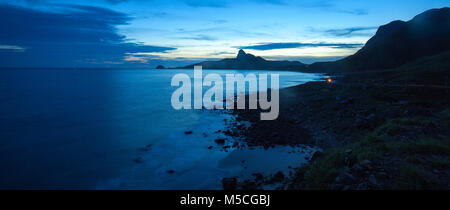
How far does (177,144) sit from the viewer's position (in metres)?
17.9

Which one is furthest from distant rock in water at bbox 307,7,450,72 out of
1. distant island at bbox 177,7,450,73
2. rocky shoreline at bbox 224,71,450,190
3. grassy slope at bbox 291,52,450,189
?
grassy slope at bbox 291,52,450,189

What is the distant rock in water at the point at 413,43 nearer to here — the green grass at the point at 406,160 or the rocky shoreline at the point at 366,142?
the rocky shoreline at the point at 366,142

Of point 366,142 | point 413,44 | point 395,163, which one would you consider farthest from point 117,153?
point 413,44

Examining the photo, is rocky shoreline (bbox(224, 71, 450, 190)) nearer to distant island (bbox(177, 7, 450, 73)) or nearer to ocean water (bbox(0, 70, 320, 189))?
ocean water (bbox(0, 70, 320, 189))

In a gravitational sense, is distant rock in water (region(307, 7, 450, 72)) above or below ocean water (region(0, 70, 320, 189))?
above

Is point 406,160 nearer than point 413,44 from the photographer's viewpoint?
Yes

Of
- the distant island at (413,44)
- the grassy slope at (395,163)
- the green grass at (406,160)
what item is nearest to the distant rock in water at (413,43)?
the distant island at (413,44)

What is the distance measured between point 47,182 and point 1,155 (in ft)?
23.0

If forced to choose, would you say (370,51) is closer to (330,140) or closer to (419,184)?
(330,140)

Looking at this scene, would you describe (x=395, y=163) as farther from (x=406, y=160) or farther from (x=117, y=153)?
(x=117, y=153)

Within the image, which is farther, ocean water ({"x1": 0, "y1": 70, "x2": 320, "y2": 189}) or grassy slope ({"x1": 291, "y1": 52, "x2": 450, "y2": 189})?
ocean water ({"x1": 0, "y1": 70, "x2": 320, "y2": 189})

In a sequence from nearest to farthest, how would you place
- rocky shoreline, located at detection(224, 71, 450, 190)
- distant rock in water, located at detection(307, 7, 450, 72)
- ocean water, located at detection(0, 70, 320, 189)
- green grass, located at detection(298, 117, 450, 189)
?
green grass, located at detection(298, 117, 450, 189) < rocky shoreline, located at detection(224, 71, 450, 190) < ocean water, located at detection(0, 70, 320, 189) < distant rock in water, located at detection(307, 7, 450, 72)

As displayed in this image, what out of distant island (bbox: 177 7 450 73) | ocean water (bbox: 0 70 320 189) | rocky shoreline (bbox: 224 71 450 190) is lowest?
ocean water (bbox: 0 70 320 189)
